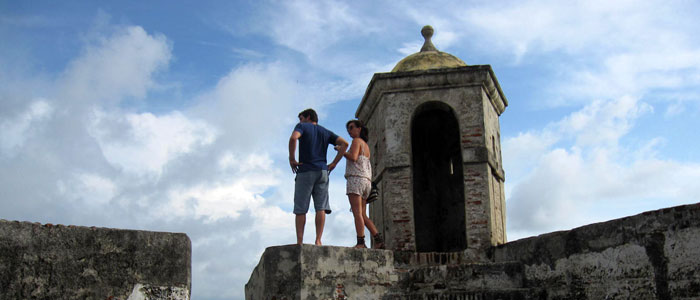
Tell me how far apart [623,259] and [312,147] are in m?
2.95

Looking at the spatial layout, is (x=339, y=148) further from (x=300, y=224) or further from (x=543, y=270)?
(x=543, y=270)

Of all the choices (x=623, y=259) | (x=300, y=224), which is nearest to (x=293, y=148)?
(x=300, y=224)

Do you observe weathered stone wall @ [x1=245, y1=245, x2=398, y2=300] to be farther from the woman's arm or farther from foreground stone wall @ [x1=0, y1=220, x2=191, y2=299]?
foreground stone wall @ [x1=0, y1=220, x2=191, y2=299]

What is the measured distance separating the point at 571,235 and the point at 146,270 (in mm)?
3814

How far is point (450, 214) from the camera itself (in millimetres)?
12203

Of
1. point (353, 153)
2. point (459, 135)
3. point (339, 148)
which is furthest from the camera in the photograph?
point (459, 135)

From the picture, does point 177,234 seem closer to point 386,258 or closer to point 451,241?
point 386,258

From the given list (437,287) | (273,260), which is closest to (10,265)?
(273,260)

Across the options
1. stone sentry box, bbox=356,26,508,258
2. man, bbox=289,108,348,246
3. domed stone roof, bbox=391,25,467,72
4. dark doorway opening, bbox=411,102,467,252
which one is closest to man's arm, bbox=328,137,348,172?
man, bbox=289,108,348,246

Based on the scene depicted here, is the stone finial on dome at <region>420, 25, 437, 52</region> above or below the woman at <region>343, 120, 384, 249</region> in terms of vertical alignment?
above

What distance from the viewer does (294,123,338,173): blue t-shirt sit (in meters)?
6.70

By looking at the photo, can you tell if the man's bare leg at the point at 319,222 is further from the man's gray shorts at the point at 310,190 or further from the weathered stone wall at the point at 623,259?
the weathered stone wall at the point at 623,259

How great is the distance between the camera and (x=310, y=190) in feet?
21.8

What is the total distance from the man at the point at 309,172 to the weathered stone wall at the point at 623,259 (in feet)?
6.86
